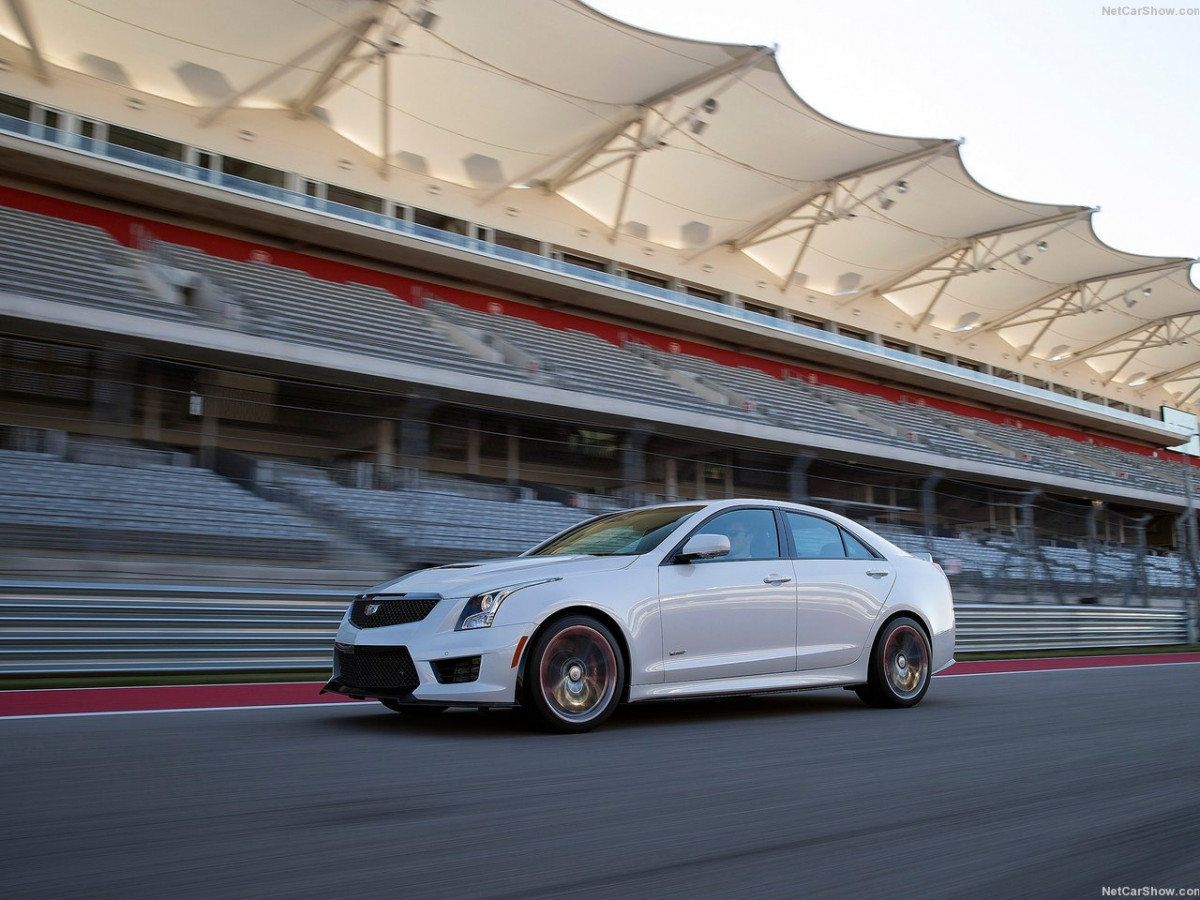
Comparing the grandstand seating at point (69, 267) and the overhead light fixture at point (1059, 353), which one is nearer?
the grandstand seating at point (69, 267)

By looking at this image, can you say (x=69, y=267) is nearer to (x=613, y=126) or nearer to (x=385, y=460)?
(x=385, y=460)

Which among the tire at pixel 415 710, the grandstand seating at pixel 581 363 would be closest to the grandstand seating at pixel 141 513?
the tire at pixel 415 710

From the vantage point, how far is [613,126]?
1018 inches

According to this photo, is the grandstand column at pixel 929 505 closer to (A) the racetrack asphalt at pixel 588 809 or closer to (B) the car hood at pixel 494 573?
(A) the racetrack asphalt at pixel 588 809

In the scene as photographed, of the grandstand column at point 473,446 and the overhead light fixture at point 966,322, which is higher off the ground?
the overhead light fixture at point 966,322

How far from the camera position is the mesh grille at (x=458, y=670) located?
17.1ft

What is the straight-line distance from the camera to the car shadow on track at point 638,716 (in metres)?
5.55

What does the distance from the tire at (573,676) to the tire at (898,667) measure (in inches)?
90.1

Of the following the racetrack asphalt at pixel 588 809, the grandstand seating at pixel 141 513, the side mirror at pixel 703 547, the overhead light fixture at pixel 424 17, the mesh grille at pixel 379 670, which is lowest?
the racetrack asphalt at pixel 588 809

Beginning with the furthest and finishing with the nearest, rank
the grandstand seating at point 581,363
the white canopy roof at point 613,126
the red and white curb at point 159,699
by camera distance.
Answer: the grandstand seating at point 581,363, the white canopy roof at point 613,126, the red and white curb at point 159,699

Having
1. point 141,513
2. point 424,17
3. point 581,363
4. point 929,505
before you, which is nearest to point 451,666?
point 141,513

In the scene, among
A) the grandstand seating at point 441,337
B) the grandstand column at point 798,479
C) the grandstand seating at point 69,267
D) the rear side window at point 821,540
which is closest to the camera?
the rear side window at point 821,540

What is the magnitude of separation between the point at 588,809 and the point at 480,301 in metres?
23.9

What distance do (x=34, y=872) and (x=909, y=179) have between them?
3149cm
